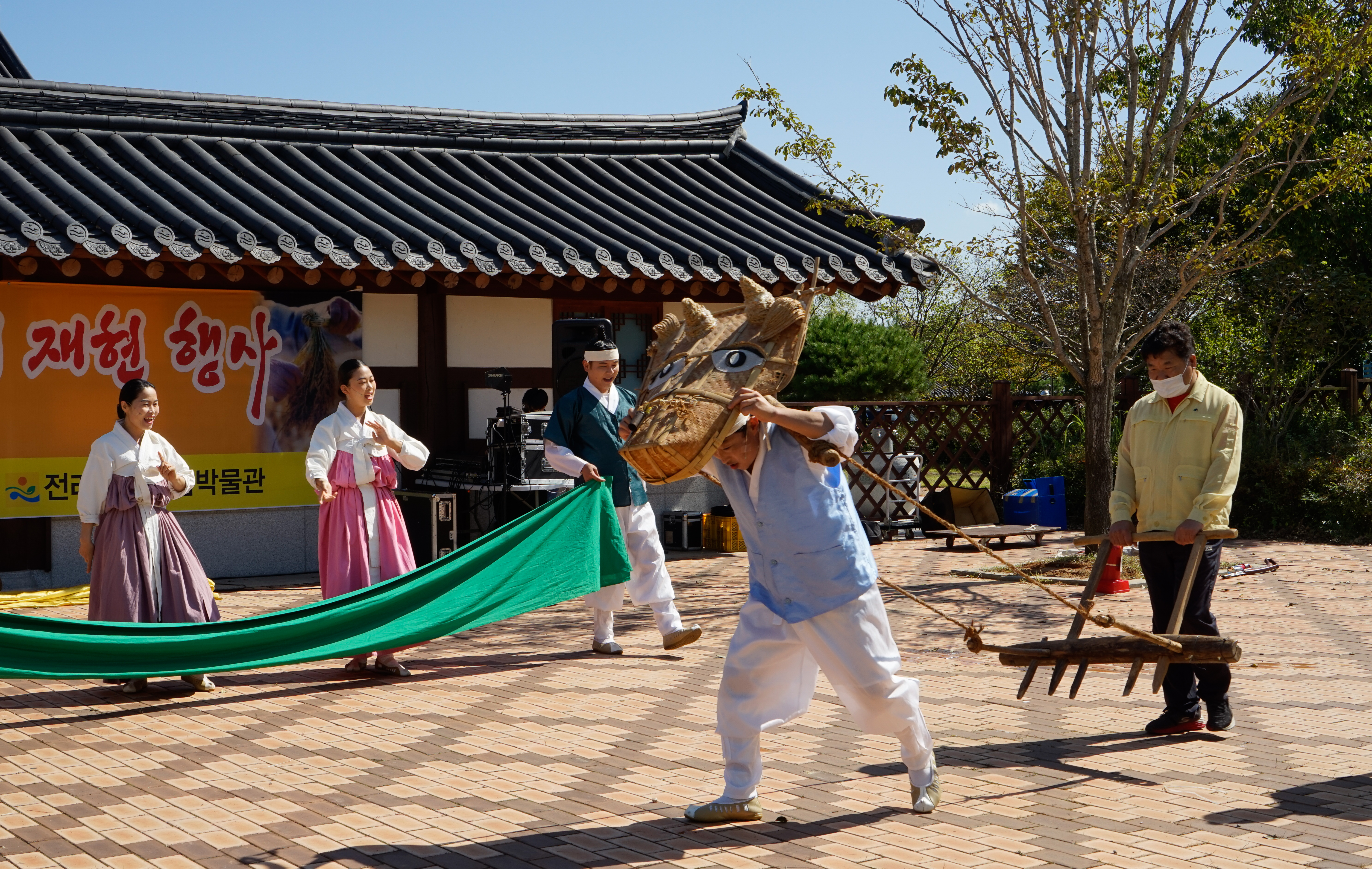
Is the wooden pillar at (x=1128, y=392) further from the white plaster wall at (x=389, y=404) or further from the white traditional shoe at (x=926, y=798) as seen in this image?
the white traditional shoe at (x=926, y=798)

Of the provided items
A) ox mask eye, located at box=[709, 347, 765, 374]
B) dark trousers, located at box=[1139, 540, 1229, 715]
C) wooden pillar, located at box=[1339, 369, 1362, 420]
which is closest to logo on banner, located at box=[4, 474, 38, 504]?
ox mask eye, located at box=[709, 347, 765, 374]

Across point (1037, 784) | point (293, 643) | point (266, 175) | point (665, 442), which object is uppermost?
point (266, 175)

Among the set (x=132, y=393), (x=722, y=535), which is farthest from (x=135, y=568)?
(x=722, y=535)

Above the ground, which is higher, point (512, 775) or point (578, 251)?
point (578, 251)

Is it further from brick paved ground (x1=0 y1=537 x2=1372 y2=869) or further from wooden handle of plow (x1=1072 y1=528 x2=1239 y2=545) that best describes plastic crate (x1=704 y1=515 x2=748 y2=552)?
wooden handle of plow (x1=1072 y1=528 x2=1239 y2=545)

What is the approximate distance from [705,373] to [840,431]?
1.61 feet

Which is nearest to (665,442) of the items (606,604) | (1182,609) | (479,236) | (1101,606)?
(1182,609)

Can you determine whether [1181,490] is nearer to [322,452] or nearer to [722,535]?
[322,452]

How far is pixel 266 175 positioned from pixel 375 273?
1844mm

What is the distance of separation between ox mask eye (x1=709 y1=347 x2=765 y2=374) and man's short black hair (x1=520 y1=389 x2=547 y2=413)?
24.6 feet

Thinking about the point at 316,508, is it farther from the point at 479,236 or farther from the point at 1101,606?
the point at 1101,606

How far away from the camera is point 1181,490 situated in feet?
17.9

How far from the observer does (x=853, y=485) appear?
13.9 m

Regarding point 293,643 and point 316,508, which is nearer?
point 293,643
